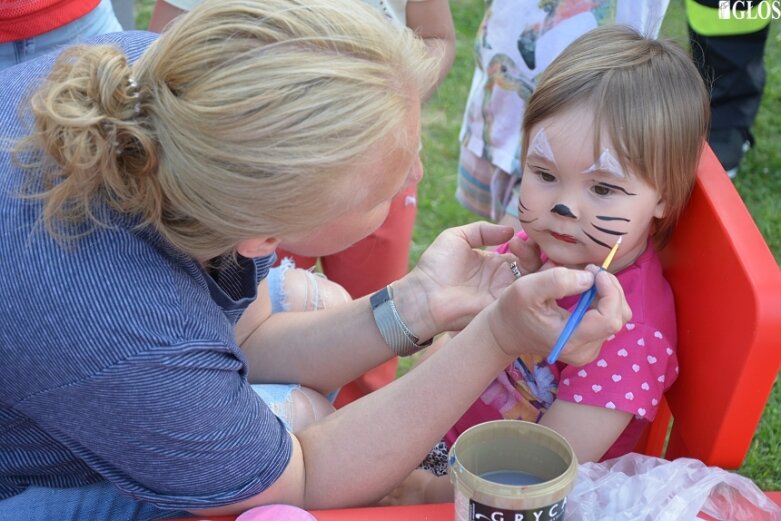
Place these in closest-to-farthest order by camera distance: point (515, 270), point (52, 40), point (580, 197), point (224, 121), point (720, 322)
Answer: point (224, 121), point (720, 322), point (580, 197), point (515, 270), point (52, 40)

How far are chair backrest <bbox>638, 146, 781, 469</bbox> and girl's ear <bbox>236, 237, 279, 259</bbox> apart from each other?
1.99 feet

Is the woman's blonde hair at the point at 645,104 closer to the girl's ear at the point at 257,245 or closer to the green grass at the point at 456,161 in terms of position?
the girl's ear at the point at 257,245

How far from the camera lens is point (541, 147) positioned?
1350mm

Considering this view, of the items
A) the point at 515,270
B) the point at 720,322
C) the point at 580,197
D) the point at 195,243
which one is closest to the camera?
the point at 195,243

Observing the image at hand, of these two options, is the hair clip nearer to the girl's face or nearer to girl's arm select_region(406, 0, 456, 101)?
the girl's face

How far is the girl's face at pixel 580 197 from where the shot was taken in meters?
1.30

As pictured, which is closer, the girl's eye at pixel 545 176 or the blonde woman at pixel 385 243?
the girl's eye at pixel 545 176

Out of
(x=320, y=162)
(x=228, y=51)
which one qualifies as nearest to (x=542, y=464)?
(x=320, y=162)

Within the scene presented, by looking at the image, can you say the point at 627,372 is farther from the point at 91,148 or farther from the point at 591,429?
the point at 91,148

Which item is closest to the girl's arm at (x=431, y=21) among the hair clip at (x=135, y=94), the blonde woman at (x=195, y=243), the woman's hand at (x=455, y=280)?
the woman's hand at (x=455, y=280)

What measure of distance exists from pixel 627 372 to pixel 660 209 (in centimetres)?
25

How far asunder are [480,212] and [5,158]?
4.48 feet

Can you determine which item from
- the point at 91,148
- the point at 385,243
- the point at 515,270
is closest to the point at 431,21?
the point at 385,243

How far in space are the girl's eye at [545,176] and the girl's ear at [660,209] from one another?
0.52 feet
